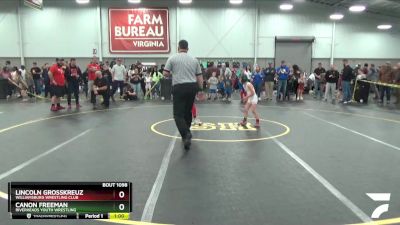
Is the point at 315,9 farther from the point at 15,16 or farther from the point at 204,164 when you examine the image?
the point at 204,164

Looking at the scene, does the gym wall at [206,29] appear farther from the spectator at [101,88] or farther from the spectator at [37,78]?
the spectator at [101,88]

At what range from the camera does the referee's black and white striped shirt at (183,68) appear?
689 centimetres

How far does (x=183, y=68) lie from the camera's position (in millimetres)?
6883

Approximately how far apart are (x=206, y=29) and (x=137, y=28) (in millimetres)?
4698

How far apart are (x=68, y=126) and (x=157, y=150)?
3806mm

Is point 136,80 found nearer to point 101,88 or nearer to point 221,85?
point 101,88

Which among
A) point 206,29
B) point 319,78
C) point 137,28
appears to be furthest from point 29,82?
point 319,78

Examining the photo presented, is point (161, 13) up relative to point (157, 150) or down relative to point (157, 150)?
up

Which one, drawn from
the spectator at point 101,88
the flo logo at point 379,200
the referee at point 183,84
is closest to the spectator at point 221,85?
the spectator at point 101,88

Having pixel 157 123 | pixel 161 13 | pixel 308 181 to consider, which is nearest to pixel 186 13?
pixel 161 13

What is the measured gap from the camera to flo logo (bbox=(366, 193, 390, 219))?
4051 millimetres

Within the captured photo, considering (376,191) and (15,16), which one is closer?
(376,191)

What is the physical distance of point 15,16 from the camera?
81.0ft
